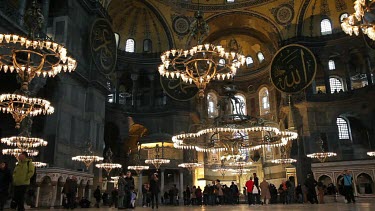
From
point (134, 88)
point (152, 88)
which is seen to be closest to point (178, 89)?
point (152, 88)

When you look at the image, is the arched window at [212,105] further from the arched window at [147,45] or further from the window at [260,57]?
the arched window at [147,45]

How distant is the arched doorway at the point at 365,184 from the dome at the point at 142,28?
14811 millimetres

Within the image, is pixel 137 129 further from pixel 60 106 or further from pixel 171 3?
pixel 60 106

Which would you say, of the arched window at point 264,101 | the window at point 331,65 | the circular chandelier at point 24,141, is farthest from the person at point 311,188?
the arched window at point 264,101

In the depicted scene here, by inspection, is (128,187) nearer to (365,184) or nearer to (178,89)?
(178,89)

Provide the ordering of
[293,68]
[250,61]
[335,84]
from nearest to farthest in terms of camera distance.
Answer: [293,68]
[335,84]
[250,61]

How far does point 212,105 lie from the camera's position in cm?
2944

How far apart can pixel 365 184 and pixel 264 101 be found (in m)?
12.2

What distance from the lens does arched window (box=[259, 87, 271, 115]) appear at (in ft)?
91.6

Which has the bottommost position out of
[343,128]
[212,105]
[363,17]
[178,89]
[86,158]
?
[86,158]

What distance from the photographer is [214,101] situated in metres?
29.6

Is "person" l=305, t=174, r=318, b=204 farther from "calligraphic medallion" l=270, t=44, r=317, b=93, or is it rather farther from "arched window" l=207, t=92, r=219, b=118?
"arched window" l=207, t=92, r=219, b=118

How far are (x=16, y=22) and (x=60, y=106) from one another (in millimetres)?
3873

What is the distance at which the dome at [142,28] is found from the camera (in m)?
23.8
